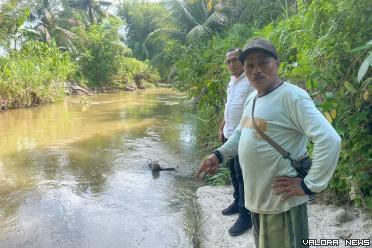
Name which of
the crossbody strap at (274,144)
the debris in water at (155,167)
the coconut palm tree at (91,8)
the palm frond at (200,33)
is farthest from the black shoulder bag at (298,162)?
the coconut palm tree at (91,8)

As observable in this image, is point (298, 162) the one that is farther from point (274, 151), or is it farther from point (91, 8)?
point (91, 8)

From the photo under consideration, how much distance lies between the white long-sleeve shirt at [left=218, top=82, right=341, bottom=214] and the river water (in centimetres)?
224

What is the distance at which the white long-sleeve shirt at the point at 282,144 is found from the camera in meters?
1.61

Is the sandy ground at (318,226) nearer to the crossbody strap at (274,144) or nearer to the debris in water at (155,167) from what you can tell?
the crossbody strap at (274,144)

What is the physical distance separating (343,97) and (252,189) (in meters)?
1.41

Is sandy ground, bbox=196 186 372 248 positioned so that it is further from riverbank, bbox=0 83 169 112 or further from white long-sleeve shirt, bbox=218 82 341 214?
riverbank, bbox=0 83 169 112

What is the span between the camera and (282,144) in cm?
181

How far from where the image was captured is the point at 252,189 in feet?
6.41

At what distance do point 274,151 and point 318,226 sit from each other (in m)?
1.85

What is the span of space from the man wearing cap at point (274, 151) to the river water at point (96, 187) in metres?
2.19

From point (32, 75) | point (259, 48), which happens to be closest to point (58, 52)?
point (32, 75)

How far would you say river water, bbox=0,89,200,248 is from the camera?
13.6ft

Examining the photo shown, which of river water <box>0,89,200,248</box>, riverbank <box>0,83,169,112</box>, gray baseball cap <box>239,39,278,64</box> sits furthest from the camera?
riverbank <box>0,83,169,112</box>

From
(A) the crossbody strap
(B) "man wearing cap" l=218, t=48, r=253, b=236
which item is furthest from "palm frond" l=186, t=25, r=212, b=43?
(A) the crossbody strap
